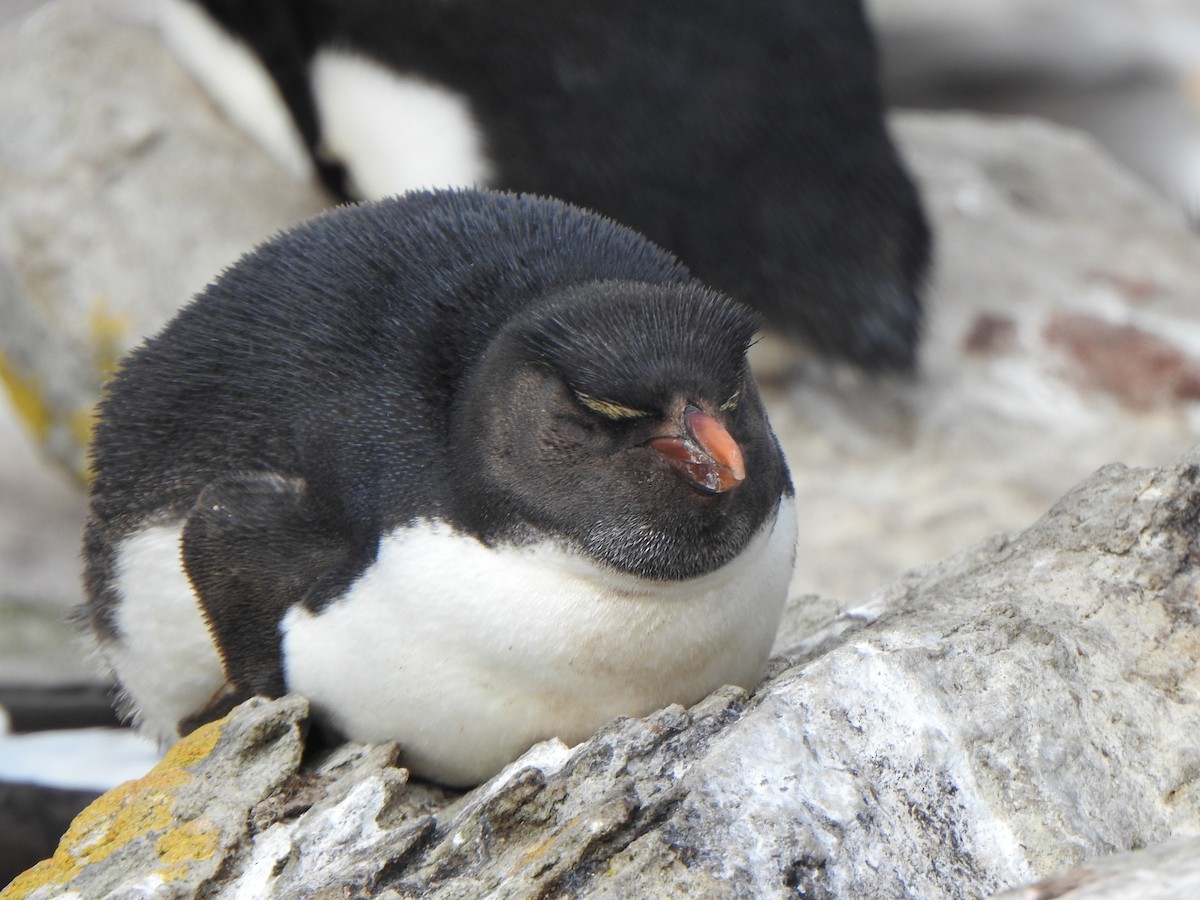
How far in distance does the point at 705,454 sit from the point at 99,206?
347 centimetres

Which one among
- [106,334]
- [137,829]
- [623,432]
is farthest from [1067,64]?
[137,829]

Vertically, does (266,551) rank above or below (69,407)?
below

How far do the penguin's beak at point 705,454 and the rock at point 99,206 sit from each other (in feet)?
10.0

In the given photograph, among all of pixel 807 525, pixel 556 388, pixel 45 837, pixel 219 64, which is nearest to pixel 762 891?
pixel 556 388

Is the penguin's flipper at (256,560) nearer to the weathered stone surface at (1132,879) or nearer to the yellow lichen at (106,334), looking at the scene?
the weathered stone surface at (1132,879)

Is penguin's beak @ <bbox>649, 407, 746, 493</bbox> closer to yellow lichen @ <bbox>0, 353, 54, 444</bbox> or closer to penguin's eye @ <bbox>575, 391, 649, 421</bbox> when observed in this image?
penguin's eye @ <bbox>575, 391, 649, 421</bbox>

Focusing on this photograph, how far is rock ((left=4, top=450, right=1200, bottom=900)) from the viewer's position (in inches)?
73.9

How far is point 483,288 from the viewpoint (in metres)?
2.40

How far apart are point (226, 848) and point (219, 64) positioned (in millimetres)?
3613

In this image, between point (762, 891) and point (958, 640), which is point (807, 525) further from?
point (762, 891)

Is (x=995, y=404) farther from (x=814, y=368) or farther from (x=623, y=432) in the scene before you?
(x=623, y=432)

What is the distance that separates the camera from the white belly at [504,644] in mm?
2203

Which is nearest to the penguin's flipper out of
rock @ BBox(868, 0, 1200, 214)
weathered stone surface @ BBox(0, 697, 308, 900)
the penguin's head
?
weathered stone surface @ BBox(0, 697, 308, 900)

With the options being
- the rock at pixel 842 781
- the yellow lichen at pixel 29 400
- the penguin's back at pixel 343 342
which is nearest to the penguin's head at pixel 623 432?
the penguin's back at pixel 343 342
